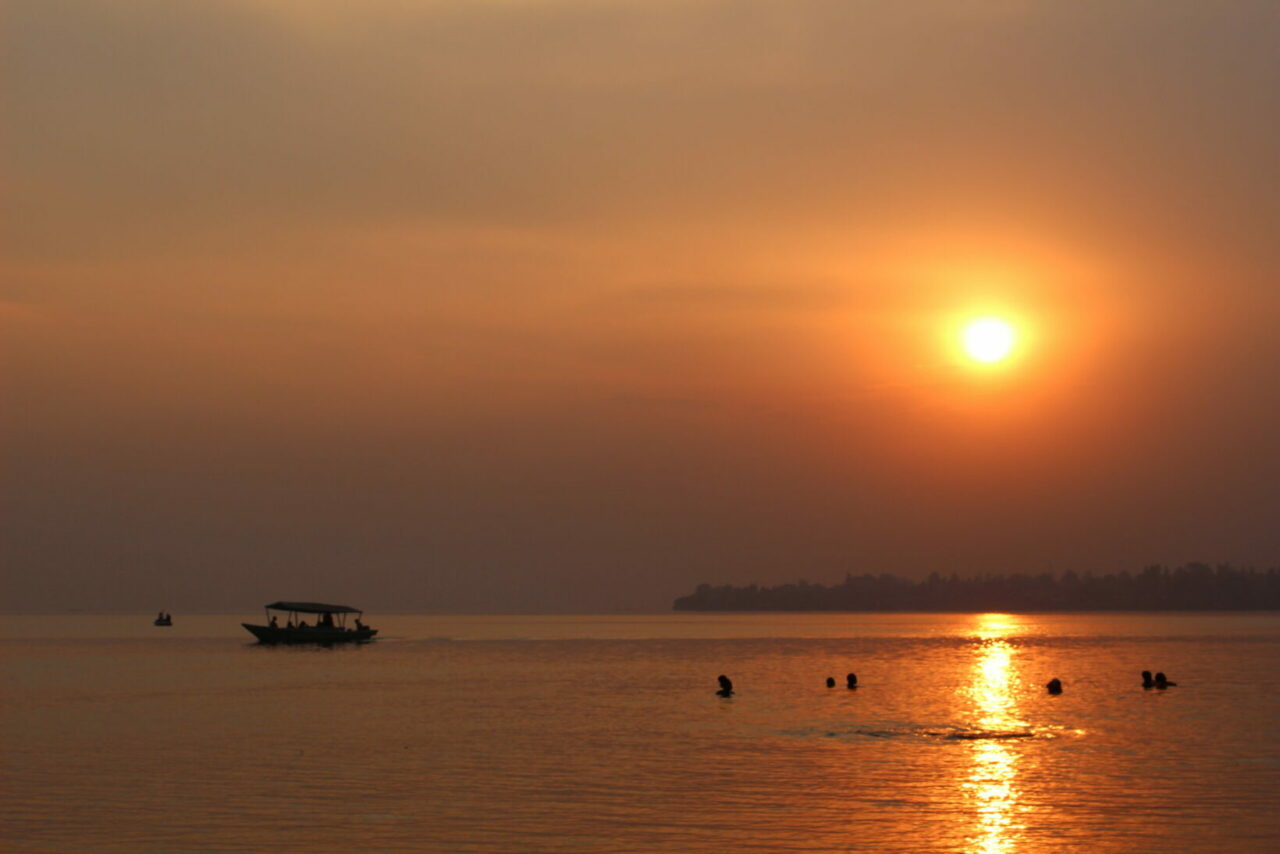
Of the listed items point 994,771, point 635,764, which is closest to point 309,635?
point 635,764

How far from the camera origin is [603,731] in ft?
183

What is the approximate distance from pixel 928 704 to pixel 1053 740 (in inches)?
699

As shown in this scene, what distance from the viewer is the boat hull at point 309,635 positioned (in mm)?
131625

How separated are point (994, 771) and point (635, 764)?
10.6 m

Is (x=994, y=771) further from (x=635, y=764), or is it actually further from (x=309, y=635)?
(x=309, y=635)

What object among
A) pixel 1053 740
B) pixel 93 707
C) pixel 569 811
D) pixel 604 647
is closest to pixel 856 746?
pixel 1053 740

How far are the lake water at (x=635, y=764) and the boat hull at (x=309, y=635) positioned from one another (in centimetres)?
3889

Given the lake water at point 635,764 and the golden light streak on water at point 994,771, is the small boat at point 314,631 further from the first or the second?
the golden light streak on water at point 994,771

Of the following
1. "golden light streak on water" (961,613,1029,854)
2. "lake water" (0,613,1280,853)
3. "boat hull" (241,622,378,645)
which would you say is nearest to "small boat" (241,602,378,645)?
"boat hull" (241,622,378,645)

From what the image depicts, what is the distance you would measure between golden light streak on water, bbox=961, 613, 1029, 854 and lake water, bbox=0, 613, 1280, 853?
150mm

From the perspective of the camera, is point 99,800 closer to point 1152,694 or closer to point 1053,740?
point 1053,740

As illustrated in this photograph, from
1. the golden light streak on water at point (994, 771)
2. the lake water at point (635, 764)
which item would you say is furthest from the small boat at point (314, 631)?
the golden light streak on water at point (994, 771)

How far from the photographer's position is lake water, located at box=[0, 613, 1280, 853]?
1297 inches

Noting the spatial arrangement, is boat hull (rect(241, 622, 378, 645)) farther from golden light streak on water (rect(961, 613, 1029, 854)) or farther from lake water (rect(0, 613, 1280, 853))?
golden light streak on water (rect(961, 613, 1029, 854))
